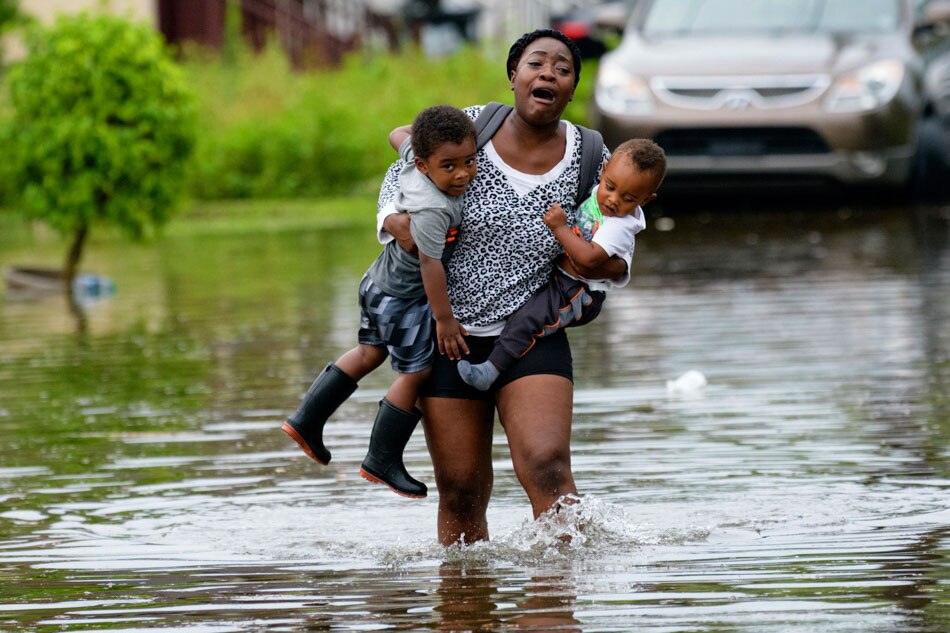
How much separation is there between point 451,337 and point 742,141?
9.09 meters

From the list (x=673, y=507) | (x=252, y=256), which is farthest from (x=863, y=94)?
(x=673, y=507)

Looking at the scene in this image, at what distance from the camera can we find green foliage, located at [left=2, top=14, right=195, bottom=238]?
543 inches

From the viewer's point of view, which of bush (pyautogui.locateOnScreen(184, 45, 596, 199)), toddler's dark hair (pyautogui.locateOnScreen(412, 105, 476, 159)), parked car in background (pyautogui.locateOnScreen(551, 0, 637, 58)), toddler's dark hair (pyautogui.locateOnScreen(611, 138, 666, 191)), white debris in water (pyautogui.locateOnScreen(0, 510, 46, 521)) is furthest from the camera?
bush (pyautogui.locateOnScreen(184, 45, 596, 199))

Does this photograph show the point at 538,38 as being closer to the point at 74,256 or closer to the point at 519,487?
the point at 519,487

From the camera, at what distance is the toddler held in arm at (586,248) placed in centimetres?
525

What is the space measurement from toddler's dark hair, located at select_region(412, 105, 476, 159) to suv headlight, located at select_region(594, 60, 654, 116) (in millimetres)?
9046

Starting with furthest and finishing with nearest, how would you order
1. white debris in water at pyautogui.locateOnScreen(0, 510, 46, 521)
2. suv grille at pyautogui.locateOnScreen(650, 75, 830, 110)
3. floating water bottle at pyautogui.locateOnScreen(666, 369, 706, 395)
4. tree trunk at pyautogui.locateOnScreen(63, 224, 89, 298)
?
1. suv grille at pyautogui.locateOnScreen(650, 75, 830, 110)
2. tree trunk at pyautogui.locateOnScreen(63, 224, 89, 298)
3. floating water bottle at pyautogui.locateOnScreen(666, 369, 706, 395)
4. white debris in water at pyautogui.locateOnScreen(0, 510, 46, 521)

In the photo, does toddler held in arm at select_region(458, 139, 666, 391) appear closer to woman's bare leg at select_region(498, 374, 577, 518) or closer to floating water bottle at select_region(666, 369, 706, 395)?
woman's bare leg at select_region(498, 374, 577, 518)

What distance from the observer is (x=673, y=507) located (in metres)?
6.17

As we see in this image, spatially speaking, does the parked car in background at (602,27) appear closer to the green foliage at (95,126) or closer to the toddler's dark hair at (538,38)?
the green foliage at (95,126)

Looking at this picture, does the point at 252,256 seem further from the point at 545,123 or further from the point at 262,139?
the point at 545,123

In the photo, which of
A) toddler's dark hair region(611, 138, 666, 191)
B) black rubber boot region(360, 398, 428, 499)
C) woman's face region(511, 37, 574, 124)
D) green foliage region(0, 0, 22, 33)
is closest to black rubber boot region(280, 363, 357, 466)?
black rubber boot region(360, 398, 428, 499)

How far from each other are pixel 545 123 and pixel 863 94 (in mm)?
9267

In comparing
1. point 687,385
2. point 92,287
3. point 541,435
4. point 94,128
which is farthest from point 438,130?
point 94,128
